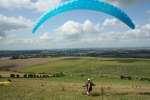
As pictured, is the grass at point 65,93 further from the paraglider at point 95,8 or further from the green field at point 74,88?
the paraglider at point 95,8

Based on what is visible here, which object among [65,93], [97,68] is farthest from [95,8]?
[97,68]

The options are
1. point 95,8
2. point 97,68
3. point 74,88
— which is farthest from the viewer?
point 97,68

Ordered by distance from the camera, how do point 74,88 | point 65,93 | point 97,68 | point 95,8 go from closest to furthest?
point 95,8
point 65,93
point 74,88
point 97,68

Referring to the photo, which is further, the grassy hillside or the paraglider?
the grassy hillside

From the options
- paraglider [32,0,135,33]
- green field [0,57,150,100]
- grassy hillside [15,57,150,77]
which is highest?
paraglider [32,0,135,33]

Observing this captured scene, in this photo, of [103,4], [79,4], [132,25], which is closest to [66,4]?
[79,4]

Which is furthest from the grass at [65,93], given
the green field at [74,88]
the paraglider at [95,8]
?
the paraglider at [95,8]

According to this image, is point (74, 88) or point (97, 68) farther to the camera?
point (97, 68)

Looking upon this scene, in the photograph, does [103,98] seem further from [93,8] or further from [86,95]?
[93,8]

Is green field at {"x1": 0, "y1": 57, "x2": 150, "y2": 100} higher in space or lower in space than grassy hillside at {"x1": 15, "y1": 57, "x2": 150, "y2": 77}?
higher

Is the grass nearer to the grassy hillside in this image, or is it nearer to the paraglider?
the paraglider

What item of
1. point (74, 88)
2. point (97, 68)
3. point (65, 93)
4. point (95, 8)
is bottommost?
point (97, 68)

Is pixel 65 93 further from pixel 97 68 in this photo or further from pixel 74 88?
pixel 97 68

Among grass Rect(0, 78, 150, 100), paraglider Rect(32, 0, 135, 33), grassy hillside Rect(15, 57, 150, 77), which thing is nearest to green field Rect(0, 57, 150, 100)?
grass Rect(0, 78, 150, 100)
